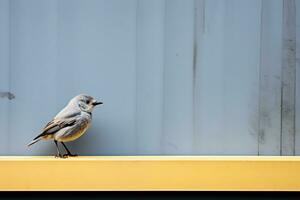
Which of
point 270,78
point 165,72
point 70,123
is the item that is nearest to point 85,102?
point 70,123

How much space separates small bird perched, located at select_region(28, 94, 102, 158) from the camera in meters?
1.23

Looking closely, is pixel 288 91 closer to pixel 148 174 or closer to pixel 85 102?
pixel 148 174

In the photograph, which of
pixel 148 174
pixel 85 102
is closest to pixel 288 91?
pixel 148 174

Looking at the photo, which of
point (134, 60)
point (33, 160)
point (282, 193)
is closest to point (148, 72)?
point (134, 60)

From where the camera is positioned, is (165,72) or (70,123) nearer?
(70,123)

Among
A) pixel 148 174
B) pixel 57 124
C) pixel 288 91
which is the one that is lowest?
pixel 148 174

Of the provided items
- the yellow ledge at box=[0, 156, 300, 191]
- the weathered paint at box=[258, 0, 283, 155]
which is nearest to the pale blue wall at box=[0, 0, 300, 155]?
the weathered paint at box=[258, 0, 283, 155]

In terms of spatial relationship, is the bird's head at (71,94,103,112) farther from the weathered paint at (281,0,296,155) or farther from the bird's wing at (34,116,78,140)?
the weathered paint at (281,0,296,155)

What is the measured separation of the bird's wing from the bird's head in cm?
4

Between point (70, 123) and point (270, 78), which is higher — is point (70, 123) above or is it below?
→ below

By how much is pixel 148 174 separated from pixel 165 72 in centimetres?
35

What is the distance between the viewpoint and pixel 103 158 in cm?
122

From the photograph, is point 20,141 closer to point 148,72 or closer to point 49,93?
point 49,93

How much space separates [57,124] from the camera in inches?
48.3
